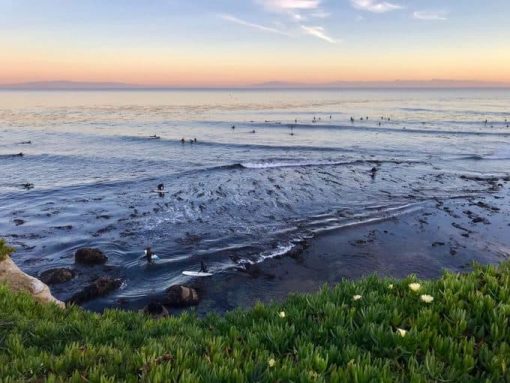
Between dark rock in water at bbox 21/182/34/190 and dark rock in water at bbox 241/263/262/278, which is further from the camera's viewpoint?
dark rock in water at bbox 21/182/34/190

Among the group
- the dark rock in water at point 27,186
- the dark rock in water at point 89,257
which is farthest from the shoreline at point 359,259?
the dark rock in water at point 27,186

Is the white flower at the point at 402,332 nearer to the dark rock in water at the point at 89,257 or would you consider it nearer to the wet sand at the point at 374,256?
the wet sand at the point at 374,256

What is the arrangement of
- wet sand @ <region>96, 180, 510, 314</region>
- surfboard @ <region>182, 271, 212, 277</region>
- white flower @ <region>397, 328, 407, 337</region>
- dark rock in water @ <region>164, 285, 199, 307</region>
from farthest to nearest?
surfboard @ <region>182, 271, 212, 277</region>, wet sand @ <region>96, 180, 510, 314</region>, dark rock in water @ <region>164, 285, 199, 307</region>, white flower @ <region>397, 328, 407, 337</region>

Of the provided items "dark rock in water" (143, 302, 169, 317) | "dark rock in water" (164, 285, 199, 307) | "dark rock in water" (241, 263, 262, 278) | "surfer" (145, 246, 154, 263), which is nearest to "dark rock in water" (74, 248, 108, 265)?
"surfer" (145, 246, 154, 263)

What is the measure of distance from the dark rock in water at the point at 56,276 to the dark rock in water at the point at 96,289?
1203mm

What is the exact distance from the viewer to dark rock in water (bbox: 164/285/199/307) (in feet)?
Result: 42.4

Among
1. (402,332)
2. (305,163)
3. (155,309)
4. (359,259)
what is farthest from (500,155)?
(402,332)

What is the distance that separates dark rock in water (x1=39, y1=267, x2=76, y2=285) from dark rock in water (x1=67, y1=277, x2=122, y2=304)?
1203mm

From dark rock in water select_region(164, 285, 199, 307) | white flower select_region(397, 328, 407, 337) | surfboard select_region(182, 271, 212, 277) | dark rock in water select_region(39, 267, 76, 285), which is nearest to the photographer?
white flower select_region(397, 328, 407, 337)

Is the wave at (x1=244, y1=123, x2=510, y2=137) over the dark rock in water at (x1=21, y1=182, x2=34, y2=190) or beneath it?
over

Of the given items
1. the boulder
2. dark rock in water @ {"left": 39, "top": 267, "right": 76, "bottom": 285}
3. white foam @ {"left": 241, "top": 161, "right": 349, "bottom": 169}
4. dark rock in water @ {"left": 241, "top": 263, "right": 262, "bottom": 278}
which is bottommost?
dark rock in water @ {"left": 241, "top": 263, "right": 262, "bottom": 278}

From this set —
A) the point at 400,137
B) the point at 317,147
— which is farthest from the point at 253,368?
the point at 400,137

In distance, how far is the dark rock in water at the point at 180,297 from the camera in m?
12.9

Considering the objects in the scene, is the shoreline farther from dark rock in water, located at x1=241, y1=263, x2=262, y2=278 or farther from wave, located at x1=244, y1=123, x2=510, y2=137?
wave, located at x1=244, y1=123, x2=510, y2=137
